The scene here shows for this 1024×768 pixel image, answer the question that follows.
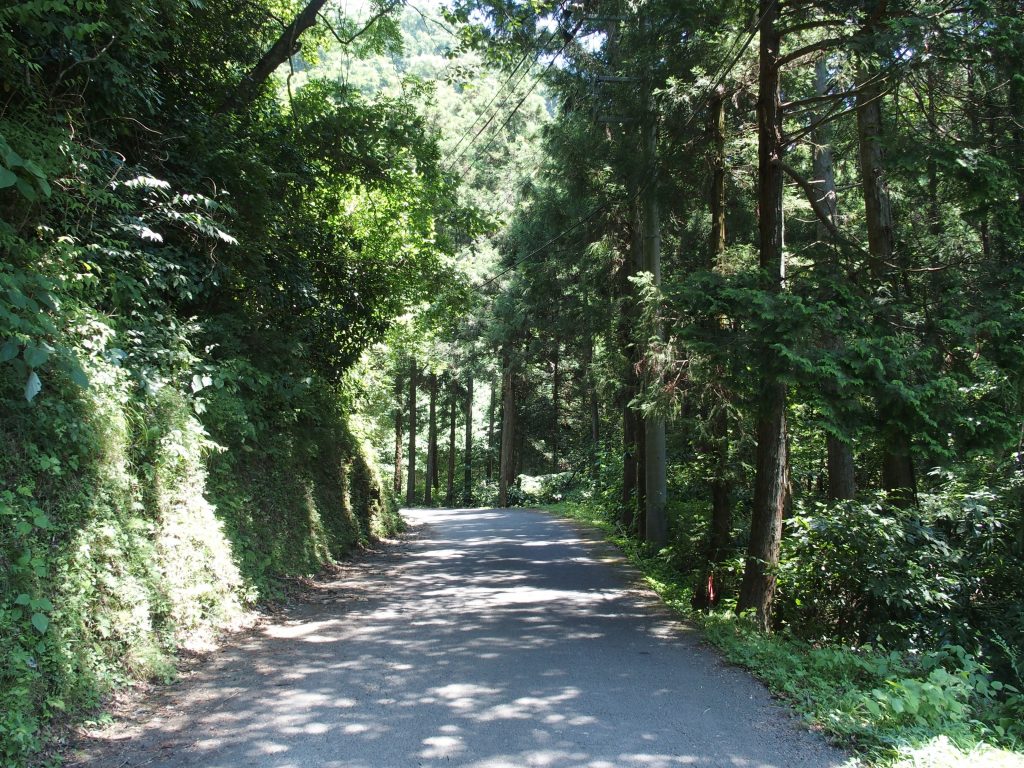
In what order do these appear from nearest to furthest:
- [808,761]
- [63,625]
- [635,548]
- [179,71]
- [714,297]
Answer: [808,761] → [63,625] → [714,297] → [179,71] → [635,548]

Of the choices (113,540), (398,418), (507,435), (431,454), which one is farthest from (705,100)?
(431,454)

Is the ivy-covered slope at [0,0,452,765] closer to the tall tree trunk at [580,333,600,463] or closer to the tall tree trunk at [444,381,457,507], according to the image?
Result: the tall tree trunk at [580,333,600,463]

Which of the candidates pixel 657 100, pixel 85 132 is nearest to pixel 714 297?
pixel 657 100

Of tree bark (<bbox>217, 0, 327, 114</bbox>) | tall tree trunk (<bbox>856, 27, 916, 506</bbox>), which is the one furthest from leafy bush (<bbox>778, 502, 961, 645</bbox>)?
tree bark (<bbox>217, 0, 327, 114</bbox>)

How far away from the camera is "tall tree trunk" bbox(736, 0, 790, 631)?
26.4ft

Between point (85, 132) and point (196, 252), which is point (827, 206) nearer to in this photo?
point (196, 252)

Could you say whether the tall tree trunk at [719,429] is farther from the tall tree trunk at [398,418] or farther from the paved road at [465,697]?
the tall tree trunk at [398,418]

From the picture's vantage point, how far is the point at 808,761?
4.18m

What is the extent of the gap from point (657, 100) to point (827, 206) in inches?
169

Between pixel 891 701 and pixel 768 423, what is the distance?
4.13m

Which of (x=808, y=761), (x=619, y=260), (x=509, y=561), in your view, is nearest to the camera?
(x=808, y=761)

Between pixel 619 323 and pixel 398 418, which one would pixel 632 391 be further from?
pixel 398 418

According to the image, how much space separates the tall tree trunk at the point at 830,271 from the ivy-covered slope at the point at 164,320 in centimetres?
593

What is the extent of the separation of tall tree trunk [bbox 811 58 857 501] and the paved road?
2.68m
